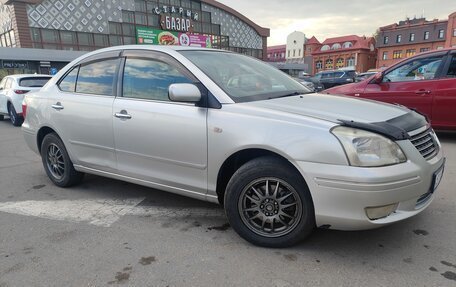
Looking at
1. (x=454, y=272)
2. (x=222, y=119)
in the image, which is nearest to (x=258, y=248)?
(x=222, y=119)

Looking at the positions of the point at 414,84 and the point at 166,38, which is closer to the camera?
the point at 414,84

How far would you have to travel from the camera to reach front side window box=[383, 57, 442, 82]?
6371mm

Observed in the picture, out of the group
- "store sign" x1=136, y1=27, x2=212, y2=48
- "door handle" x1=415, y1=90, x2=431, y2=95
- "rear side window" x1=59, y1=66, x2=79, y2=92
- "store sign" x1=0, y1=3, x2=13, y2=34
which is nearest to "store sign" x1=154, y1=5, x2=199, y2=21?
"store sign" x1=136, y1=27, x2=212, y2=48

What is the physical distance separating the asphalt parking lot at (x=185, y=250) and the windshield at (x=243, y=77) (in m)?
1.26

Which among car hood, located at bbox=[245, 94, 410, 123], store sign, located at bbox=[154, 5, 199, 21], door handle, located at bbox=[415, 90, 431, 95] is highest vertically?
store sign, located at bbox=[154, 5, 199, 21]

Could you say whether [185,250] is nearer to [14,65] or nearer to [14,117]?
[14,117]

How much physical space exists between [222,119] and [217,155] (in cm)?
30

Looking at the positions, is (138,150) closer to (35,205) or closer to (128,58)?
(128,58)

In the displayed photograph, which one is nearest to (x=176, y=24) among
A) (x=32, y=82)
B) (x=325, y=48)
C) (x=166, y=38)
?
(x=166, y=38)

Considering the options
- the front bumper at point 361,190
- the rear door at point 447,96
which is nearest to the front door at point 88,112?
the front bumper at point 361,190

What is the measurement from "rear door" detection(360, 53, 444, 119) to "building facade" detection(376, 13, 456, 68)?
60603mm

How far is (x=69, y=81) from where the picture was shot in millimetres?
4363

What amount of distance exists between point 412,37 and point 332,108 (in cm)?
7229

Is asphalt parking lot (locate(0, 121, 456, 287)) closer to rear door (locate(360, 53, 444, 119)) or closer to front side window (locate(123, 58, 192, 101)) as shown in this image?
front side window (locate(123, 58, 192, 101))
